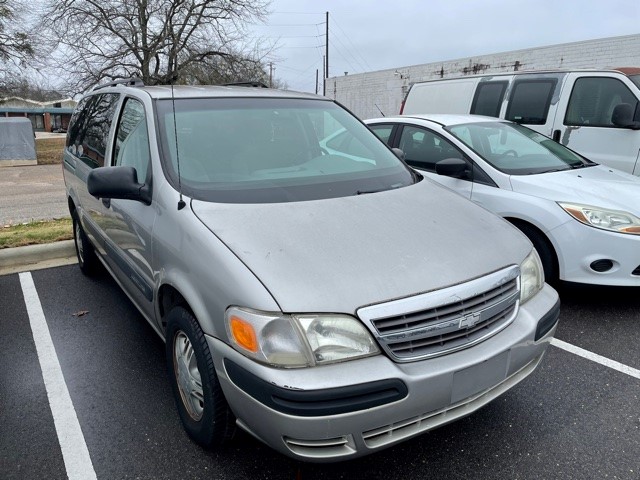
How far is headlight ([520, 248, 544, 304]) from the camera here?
231 centimetres

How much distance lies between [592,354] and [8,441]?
139 inches

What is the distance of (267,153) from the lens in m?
2.89

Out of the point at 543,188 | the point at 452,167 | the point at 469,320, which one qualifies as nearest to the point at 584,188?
the point at 543,188

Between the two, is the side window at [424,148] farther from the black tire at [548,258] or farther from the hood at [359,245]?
the hood at [359,245]

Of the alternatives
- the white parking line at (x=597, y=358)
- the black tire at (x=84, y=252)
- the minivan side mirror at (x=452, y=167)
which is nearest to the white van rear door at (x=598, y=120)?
the minivan side mirror at (x=452, y=167)

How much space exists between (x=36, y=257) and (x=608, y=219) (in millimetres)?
5483

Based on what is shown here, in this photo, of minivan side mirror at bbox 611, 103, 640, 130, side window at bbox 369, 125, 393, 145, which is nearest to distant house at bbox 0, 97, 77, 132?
side window at bbox 369, 125, 393, 145

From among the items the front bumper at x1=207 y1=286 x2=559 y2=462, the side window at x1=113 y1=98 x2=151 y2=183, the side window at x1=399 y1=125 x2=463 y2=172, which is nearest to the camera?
the front bumper at x1=207 y1=286 x2=559 y2=462

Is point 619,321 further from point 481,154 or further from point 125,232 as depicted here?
point 125,232

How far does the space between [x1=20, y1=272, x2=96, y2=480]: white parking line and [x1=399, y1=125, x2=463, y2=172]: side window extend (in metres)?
3.65

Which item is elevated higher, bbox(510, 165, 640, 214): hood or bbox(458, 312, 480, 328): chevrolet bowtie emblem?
bbox(510, 165, 640, 214): hood

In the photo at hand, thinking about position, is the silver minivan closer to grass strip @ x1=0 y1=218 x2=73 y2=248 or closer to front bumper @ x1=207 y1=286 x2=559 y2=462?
front bumper @ x1=207 y1=286 x2=559 y2=462

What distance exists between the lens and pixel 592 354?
128 inches

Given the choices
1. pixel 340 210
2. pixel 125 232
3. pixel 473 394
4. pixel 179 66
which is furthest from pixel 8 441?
pixel 179 66
